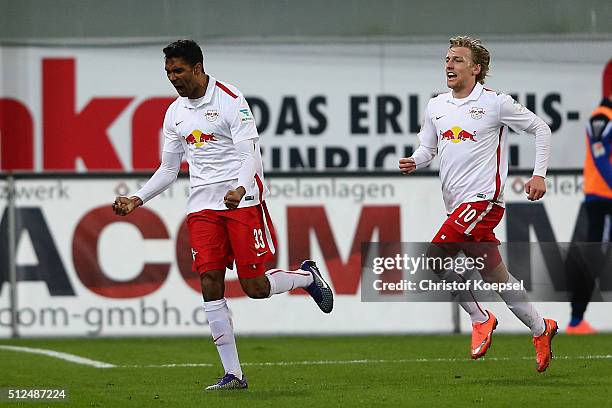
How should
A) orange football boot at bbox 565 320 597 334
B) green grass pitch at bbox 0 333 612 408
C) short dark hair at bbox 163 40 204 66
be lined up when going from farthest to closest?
orange football boot at bbox 565 320 597 334
short dark hair at bbox 163 40 204 66
green grass pitch at bbox 0 333 612 408

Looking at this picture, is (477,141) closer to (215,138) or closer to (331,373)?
(215,138)

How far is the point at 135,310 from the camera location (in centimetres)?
1425

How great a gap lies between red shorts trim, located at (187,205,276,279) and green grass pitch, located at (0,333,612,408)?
753mm

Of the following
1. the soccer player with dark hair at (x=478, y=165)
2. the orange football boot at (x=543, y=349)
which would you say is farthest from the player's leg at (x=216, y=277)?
the orange football boot at (x=543, y=349)

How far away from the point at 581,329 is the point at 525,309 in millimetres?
4152

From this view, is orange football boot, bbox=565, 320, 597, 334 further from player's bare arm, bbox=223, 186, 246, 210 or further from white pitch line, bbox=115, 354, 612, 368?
player's bare arm, bbox=223, 186, 246, 210

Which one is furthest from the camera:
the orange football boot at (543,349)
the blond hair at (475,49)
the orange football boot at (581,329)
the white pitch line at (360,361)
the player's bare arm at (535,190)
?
the orange football boot at (581,329)

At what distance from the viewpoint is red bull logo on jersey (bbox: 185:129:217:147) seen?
948 centimetres

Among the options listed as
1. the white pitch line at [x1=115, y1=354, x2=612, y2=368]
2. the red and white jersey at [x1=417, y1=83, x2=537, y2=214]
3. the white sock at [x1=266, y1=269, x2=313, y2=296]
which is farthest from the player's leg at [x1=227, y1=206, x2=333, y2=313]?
the white pitch line at [x1=115, y1=354, x2=612, y2=368]

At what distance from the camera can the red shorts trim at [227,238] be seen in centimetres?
945

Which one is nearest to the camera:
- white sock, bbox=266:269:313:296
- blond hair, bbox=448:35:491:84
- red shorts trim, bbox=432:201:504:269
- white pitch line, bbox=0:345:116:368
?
white sock, bbox=266:269:313:296

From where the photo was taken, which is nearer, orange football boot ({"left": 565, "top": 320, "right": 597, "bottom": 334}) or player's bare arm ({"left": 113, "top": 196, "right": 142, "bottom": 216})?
player's bare arm ({"left": 113, "top": 196, "right": 142, "bottom": 216})

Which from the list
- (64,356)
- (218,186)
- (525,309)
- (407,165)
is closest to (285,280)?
(218,186)

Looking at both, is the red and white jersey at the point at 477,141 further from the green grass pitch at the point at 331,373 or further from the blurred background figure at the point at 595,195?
the blurred background figure at the point at 595,195
